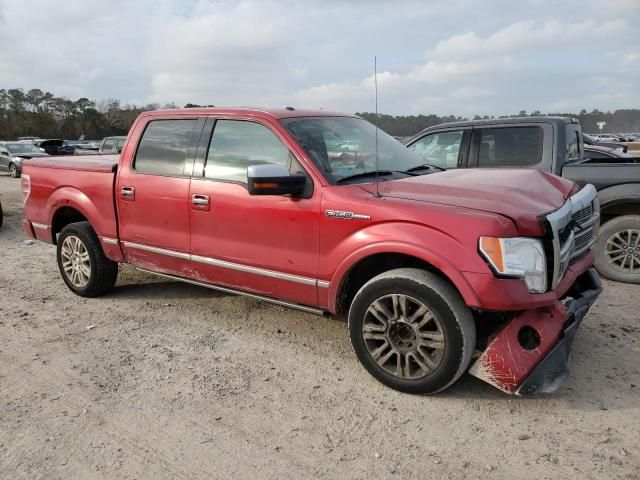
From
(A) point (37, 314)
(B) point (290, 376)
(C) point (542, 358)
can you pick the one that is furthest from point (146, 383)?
(C) point (542, 358)

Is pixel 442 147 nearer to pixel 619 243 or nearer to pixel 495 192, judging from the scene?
pixel 619 243

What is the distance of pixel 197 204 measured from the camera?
4.14 meters

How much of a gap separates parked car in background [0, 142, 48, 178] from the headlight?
2195 centimetres

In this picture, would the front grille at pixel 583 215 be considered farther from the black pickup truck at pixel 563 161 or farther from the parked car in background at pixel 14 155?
the parked car in background at pixel 14 155

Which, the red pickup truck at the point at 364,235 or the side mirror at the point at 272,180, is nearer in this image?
the red pickup truck at the point at 364,235

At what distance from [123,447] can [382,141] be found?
309 centimetres

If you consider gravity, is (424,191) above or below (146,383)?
above

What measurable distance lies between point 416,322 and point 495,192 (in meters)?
0.98

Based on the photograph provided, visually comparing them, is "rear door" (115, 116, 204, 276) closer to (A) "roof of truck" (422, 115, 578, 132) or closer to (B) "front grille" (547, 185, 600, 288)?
(B) "front grille" (547, 185, 600, 288)

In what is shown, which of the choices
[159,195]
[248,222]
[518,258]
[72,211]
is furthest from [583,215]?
[72,211]

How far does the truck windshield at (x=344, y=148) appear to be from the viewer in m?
3.75

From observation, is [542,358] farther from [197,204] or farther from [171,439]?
[197,204]

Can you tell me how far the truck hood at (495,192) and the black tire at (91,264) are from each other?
9.77 ft

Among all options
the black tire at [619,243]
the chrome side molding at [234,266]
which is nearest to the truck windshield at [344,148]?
the chrome side molding at [234,266]
